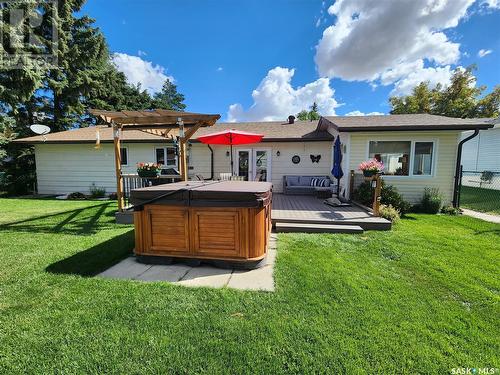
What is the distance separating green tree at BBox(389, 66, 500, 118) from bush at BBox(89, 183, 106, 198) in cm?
2936

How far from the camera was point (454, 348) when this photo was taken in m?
1.97

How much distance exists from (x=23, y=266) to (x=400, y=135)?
1028cm

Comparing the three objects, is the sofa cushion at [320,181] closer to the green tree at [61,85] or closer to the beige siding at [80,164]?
the beige siding at [80,164]

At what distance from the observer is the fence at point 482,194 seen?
8742 millimetres

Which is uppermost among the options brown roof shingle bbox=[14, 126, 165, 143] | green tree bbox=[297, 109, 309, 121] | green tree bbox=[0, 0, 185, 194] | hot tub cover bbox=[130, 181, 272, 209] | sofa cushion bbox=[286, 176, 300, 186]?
green tree bbox=[297, 109, 309, 121]

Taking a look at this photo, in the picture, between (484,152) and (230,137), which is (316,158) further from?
(484,152)

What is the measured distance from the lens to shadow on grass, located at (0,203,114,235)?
5.53m

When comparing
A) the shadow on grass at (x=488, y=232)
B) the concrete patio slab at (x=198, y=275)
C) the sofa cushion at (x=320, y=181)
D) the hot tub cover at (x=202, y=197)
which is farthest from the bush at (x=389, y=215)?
the hot tub cover at (x=202, y=197)

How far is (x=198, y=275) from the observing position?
3328 millimetres

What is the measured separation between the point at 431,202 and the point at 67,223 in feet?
36.1

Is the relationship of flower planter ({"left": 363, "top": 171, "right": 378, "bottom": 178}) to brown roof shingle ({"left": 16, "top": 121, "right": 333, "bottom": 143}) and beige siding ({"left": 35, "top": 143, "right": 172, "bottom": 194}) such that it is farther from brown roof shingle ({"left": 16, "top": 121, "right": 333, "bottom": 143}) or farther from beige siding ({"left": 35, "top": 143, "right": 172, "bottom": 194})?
beige siding ({"left": 35, "top": 143, "right": 172, "bottom": 194})

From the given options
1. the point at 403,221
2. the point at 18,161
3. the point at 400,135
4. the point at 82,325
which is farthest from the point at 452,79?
the point at 18,161

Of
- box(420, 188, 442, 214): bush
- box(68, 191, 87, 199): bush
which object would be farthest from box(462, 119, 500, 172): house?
box(68, 191, 87, 199): bush

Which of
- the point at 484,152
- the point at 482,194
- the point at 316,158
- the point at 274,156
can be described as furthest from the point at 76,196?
the point at 484,152
